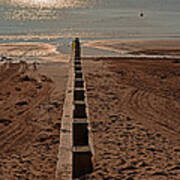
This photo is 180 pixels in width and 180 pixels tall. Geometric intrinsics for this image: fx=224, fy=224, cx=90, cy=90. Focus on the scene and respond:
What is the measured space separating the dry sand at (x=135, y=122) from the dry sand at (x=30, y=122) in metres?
1.25

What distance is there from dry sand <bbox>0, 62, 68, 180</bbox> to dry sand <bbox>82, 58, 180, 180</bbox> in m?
1.25

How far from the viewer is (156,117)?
7.91m

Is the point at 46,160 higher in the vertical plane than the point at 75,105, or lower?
lower

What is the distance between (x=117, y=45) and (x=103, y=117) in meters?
17.8

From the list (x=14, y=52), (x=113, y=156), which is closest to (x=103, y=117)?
(x=113, y=156)

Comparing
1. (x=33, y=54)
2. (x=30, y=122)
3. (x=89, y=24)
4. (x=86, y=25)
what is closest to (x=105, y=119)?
(x=30, y=122)

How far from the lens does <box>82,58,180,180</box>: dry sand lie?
511 cm

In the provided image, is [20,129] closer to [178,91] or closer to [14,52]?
[178,91]

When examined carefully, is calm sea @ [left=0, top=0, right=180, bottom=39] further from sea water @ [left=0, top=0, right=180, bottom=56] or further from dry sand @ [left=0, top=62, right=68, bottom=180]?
dry sand @ [left=0, top=62, right=68, bottom=180]

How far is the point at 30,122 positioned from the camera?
7555 millimetres

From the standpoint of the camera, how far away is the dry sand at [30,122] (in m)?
5.27

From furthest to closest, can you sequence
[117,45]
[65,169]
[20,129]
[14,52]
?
[117,45]
[14,52]
[20,129]
[65,169]

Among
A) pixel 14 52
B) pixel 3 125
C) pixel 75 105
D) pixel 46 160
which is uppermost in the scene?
pixel 14 52

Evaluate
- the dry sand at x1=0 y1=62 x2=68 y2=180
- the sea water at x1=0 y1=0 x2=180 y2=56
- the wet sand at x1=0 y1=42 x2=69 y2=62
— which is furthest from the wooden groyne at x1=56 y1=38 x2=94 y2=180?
the sea water at x1=0 y1=0 x2=180 y2=56
